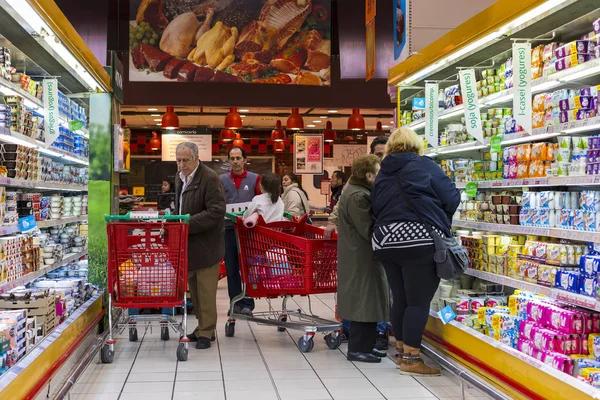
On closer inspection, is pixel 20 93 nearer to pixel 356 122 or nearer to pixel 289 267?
pixel 289 267

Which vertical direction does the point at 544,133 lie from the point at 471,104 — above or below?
below

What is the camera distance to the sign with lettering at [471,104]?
16.2ft

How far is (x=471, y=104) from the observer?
5.02m

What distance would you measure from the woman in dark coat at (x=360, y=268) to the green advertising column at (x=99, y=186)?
2.35 metres

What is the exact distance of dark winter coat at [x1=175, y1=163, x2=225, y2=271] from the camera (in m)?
5.88

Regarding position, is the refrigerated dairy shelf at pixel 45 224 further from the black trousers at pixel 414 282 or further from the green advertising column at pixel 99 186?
the black trousers at pixel 414 282

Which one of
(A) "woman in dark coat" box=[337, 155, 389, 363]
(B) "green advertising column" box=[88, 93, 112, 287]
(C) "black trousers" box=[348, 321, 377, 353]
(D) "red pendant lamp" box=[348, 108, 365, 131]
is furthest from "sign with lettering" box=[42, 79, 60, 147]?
(D) "red pendant lamp" box=[348, 108, 365, 131]

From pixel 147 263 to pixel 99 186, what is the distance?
155cm

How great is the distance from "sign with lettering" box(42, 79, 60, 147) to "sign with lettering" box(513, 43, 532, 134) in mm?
3111

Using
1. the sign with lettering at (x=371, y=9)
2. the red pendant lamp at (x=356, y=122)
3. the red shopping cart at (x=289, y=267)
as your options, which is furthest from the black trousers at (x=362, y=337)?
the red pendant lamp at (x=356, y=122)

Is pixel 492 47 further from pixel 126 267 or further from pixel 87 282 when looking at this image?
pixel 87 282

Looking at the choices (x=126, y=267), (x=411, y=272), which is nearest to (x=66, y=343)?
(x=126, y=267)

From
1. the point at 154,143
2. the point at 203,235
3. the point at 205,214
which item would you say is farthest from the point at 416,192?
the point at 154,143

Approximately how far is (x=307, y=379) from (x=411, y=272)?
103 centimetres
